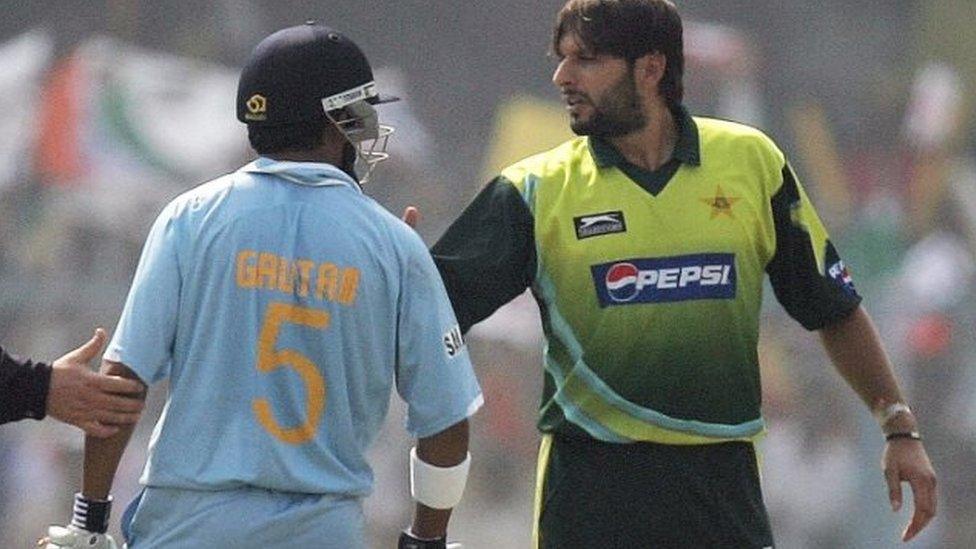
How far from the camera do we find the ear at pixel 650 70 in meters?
5.13

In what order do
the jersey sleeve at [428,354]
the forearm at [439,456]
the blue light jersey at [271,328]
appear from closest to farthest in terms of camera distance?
the blue light jersey at [271,328] < the jersey sleeve at [428,354] < the forearm at [439,456]

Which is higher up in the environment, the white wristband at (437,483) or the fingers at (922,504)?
the white wristband at (437,483)

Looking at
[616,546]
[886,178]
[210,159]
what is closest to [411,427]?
[616,546]

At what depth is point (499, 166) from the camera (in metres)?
10.3

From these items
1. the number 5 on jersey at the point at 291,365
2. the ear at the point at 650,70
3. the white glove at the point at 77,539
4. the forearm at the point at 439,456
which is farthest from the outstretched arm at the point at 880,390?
the white glove at the point at 77,539

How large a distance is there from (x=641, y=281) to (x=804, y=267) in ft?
1.40

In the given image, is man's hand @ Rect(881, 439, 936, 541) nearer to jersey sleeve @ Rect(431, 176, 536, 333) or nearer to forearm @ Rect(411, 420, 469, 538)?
jersey sleeve @ Rect(431, 176, 536, 333)

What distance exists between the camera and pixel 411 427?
4660 millimetres

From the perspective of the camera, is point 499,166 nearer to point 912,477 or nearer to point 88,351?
point 912,477

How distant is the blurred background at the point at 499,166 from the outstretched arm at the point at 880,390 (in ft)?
15.6

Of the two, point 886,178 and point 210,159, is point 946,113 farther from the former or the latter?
point 210,159

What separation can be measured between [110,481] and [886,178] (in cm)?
672

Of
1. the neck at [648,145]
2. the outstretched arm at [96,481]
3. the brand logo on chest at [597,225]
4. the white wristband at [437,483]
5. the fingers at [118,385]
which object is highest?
the neck at [648,145]

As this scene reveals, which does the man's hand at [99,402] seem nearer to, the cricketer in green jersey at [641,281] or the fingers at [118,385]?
the fingers at [118,385]
